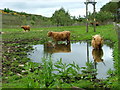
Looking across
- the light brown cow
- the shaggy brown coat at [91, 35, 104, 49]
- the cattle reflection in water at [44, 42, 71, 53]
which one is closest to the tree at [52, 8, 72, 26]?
the cattle reflection in water at [44, 42, 71, 53]

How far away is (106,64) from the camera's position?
9.90 meters

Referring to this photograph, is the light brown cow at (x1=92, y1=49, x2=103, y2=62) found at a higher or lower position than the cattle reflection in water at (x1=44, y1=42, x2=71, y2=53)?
lower

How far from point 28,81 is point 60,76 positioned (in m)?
1.40

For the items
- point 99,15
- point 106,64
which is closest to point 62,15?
point 99,15

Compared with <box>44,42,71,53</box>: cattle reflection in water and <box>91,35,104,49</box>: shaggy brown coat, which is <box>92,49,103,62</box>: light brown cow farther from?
<box>44,42,71,53</box>: cattle reflection in water

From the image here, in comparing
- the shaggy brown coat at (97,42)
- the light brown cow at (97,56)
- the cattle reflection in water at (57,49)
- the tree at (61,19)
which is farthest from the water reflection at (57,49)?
the tree at (61,19)

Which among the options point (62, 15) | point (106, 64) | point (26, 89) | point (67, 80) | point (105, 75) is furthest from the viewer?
point (62, 15)

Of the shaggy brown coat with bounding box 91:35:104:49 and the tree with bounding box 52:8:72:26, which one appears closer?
the shaggy brown coat with bounding box 91:35:104:49

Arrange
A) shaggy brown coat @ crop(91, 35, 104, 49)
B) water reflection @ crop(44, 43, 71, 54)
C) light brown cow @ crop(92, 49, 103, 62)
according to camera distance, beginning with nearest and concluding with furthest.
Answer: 1. light brown cow @ crop(92, 49, 103, 62)
2. shaggy brown coat @ crop(91, 35, 104, 49)
3. water reflection @ crop(44, 43, 71, 54)

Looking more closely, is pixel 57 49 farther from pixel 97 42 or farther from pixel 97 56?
pixel 97 56

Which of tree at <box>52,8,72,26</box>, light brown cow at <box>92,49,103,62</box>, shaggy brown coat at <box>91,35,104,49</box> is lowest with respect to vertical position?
light brown cow at <box>92,49,103,62</box>

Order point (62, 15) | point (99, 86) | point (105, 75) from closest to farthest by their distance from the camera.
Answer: point (99, 86)
point (105, 75)
point (62, 15)

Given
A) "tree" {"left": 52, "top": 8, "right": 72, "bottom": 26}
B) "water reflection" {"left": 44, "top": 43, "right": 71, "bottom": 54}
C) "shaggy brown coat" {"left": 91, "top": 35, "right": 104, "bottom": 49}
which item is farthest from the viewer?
"tree" {"left": 52, "top": 8, "right": 72, "bottom": 26}

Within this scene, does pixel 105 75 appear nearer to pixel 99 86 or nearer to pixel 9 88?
pixel 99 86
